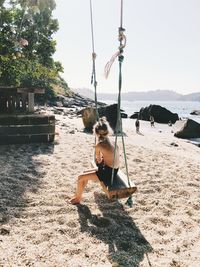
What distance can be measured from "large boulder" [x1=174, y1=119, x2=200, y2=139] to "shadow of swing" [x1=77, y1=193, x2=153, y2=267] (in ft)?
68.8

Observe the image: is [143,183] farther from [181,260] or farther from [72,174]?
[181,260]

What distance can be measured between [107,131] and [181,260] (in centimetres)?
251

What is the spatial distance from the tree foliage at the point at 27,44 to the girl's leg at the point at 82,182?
11.0m

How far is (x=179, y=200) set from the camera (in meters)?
6.59

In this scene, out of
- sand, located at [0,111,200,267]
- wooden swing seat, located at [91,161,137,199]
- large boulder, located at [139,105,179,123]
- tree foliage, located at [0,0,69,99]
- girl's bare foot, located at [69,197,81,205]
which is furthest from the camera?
large boulder, located at [139,105,179,123]

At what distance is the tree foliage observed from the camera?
1716 centimetres

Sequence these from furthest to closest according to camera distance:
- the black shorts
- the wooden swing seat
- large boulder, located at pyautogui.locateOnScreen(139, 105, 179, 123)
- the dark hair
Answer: large boulder, located at pyautogui.locateOnScreen(139, 105, 179, 123) → the black shorts → the dark hair → the wooden swing seat

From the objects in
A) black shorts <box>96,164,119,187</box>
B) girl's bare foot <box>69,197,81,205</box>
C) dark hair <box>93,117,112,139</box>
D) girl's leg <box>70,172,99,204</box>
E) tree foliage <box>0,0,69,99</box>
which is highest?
tree foliage <box>0,0,69,99</box>

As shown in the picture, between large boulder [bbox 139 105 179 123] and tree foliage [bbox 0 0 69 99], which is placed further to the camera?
large boulder [bbox 139 105 179 123]

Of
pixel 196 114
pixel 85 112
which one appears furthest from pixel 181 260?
pixel 196 114

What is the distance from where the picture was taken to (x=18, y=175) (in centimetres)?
770

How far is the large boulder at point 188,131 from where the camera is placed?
26.0 metres

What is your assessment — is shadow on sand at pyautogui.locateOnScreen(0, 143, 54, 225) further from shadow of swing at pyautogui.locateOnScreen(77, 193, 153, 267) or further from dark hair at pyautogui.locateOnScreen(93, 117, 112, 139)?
dark hair at pyautogui.locateOnScreen(93, 117, 112, 139)

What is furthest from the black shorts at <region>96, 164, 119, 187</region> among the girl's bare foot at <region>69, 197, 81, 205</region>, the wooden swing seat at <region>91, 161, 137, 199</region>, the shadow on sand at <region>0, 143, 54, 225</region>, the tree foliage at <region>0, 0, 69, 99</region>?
the tree foliage at <region>0, 0, 69, 99</region>
